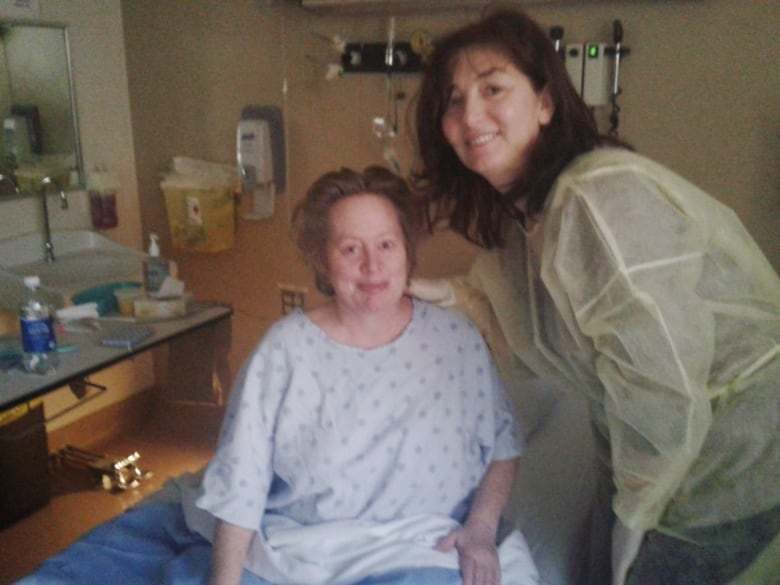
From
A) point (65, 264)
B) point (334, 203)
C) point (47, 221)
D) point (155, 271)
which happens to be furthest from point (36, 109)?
point (334, 203)

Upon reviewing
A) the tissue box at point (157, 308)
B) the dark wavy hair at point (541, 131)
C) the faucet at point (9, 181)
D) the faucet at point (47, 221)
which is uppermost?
the dark wavy hair at point (541, 131)

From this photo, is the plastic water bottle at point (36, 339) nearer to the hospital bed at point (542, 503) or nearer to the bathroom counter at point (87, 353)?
the bathroom counter at point (87, 353)

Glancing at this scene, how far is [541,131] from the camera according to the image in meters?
1.33

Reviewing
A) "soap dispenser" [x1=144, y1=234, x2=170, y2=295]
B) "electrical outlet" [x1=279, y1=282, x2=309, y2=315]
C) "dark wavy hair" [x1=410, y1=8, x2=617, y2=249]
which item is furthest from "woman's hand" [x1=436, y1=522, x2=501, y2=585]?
"electrical outlet" [x1=279, y1=282, x2=309, y2=315]

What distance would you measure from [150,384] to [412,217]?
236cm

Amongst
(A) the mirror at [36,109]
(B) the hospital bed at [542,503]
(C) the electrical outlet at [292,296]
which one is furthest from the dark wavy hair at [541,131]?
(A) the mirror at [36,109]

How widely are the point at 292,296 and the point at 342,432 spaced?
5.53ft

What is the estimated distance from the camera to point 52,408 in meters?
2.96

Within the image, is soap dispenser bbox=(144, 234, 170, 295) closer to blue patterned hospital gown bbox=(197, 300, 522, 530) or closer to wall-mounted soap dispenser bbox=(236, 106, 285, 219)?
wall-mounted soap dispenser bbox=(236, 106, 285, 219)

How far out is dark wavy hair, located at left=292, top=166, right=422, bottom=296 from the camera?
1.39 metres

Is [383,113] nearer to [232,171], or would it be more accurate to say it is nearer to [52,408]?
[232,171]

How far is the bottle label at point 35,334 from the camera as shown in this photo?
2.01 metres

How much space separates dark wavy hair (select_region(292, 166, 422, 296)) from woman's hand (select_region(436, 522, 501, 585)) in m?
0.50

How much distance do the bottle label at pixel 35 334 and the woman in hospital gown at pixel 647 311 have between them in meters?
1.31
